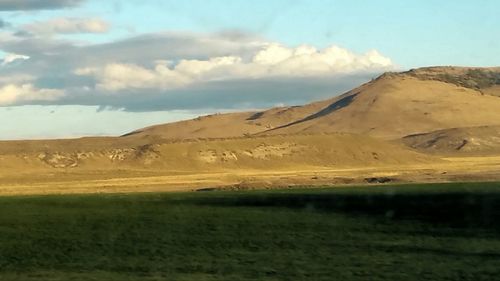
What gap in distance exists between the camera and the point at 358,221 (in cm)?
4419

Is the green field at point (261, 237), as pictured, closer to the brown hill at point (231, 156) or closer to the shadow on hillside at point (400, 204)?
the shadow on hillside at point (400, 204)

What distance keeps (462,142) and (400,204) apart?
351 ft

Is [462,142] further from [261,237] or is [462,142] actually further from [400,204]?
[261,237]

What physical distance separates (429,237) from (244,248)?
24.1ft

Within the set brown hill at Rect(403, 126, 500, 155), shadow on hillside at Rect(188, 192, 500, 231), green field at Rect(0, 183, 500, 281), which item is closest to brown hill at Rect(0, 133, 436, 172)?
brown hill at Rect(403, 126, 500, 155)

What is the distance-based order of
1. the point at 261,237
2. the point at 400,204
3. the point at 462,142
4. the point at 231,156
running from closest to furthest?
the point at 261,237
the point at 400,204
the point at 231,156
the point at 462,142

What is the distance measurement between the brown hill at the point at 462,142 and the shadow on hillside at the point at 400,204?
311 feet

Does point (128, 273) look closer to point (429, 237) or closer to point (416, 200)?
point (429, 237)

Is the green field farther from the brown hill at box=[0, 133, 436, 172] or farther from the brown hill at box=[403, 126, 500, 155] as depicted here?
the brown hill at box=[403, 126, 500, 155]

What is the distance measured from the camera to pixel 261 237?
37781 millimetres

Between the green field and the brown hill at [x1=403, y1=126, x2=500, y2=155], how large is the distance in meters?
91.3

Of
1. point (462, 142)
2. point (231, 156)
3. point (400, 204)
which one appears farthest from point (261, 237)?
point (462, 142)

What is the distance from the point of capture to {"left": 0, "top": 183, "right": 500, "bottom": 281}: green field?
2789cm

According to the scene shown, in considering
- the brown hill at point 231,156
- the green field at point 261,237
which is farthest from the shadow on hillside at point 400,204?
the brown hill at point 231,156
